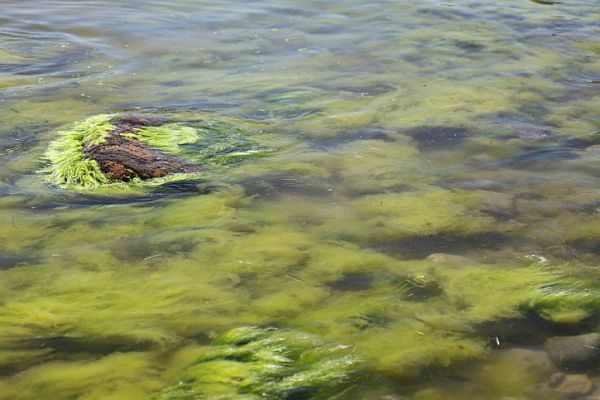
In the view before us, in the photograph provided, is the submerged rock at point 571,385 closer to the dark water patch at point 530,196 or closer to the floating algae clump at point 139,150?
the dark water patch at point 530,196

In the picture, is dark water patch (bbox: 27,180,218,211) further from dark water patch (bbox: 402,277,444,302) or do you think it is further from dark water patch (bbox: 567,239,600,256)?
dark water patch (bbox: 567,239,600,256)

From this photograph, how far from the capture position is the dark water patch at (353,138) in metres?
4.46

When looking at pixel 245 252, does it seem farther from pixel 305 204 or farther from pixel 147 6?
pixel 147 6

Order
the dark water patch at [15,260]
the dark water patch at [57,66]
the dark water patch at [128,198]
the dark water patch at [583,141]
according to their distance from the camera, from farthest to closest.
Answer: the dark water patch at [57,66] < the dark water patch at [583,141] < the dark water patch at [128,198] < the dark water patch at [15,260]

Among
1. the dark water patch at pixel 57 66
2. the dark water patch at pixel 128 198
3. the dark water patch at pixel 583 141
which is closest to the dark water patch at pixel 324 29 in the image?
the dark water patch at pixel 57 66

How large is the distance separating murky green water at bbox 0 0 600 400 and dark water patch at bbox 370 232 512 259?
0.01m

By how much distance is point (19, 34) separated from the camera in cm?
686

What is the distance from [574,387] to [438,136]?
8.26ft

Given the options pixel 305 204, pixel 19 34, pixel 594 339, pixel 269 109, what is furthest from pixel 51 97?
pixel 594 339

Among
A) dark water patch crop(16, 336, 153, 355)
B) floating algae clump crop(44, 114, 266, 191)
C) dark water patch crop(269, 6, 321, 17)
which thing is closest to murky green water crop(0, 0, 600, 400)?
dark water patch crop(16, 336, 153, 355)

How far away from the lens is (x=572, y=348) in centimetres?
249

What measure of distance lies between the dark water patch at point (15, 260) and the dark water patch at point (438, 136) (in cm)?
237

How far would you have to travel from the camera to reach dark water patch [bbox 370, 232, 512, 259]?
3178 mm

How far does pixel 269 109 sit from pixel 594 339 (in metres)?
3.07
